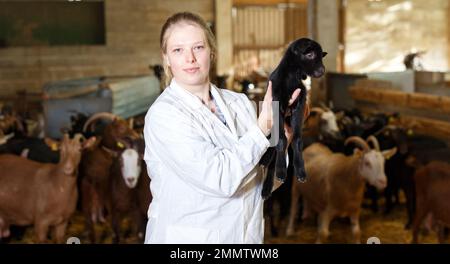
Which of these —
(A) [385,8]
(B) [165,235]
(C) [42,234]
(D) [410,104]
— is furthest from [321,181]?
(A) [385,8]

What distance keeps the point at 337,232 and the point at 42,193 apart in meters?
2.60

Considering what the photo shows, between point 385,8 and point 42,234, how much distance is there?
12.6 m

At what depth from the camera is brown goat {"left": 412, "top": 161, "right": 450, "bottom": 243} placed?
4.68m

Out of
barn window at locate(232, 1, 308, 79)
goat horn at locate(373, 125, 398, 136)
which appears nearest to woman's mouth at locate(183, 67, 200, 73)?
goat horn at locate(373, 125, 398, 136)

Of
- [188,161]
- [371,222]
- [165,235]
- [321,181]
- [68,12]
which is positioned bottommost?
[371,222]

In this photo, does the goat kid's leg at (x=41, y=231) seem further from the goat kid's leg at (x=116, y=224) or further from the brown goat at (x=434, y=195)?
the brown goat at (x=434, y=195)

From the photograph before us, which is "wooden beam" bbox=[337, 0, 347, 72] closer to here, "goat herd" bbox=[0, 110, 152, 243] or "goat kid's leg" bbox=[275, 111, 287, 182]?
"goat herd" bbox=[0, 110, 152, 243]

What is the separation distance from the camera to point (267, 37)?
55.0 ft

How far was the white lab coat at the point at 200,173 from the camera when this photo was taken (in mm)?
1540

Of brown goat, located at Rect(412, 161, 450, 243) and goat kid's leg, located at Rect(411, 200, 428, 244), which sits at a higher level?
brown goat, located at Rect(412, 161, 450, 243)

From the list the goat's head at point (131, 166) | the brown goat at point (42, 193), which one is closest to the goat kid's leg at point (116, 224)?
the goat's head at point (131, 166)

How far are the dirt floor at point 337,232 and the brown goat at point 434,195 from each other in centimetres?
36

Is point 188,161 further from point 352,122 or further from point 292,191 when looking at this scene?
point 352,122

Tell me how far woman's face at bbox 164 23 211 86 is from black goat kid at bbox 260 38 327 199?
0.66 feet
